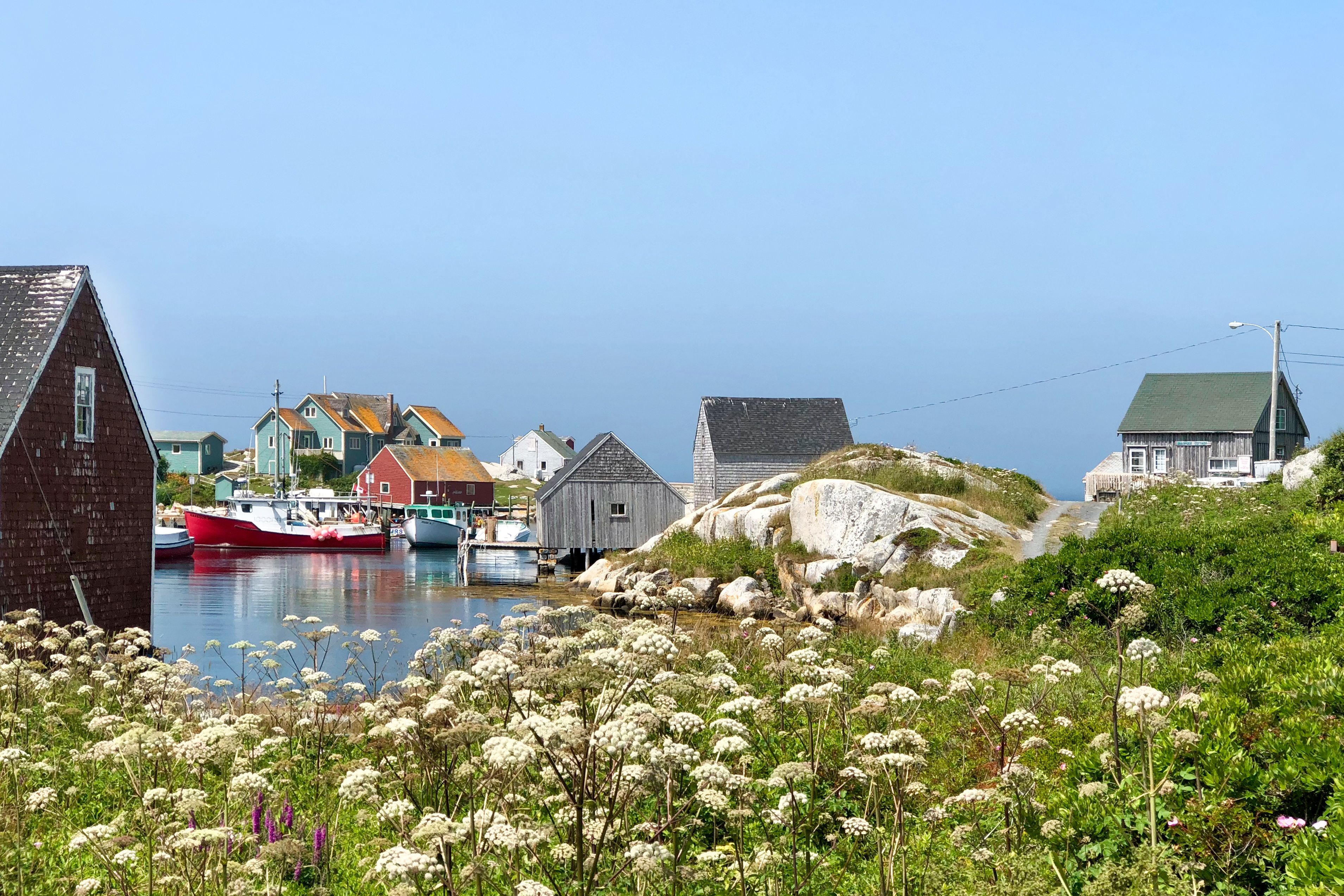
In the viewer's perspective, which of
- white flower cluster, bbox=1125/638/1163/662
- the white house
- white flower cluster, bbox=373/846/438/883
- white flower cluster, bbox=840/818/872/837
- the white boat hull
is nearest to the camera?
white flower cluster, bbox=373/846/438/883

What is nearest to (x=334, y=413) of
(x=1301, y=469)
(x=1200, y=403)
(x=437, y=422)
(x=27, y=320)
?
(x=437, y=422)

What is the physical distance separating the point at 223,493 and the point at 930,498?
254 ft

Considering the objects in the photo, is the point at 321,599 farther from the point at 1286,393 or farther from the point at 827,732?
the point at 1286,393

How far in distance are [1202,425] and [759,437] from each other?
22761 mm

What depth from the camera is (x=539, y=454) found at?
116000 mm

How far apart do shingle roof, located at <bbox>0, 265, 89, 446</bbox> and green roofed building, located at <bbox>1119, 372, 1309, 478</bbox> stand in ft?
155

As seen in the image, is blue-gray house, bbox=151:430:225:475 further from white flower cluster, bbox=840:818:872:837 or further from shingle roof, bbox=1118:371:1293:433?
white flower cluster, bbox=840:818:872:837

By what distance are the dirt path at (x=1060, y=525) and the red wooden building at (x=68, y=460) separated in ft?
64.7

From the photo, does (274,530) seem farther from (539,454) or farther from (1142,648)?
(1142,648)

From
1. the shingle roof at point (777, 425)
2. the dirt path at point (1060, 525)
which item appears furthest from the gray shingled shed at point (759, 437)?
the dirt path at point (1060, 525)

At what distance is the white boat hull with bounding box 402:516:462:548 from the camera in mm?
77000

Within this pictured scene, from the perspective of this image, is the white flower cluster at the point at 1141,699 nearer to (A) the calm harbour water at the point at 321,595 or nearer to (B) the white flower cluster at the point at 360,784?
(B) the white flower cluster at the point at 360,784

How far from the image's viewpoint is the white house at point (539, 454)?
11562cm

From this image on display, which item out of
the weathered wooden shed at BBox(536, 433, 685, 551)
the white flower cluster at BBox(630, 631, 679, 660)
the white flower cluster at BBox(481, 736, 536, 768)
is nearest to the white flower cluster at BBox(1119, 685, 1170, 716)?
the white flower cluster at BBox(630, 631, 679, 660)
